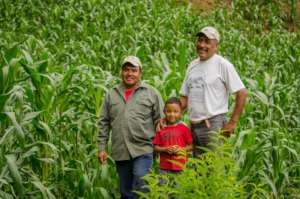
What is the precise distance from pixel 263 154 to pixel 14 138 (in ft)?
7.63

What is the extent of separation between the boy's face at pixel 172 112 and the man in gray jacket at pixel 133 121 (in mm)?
227

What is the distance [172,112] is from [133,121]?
1.18ft

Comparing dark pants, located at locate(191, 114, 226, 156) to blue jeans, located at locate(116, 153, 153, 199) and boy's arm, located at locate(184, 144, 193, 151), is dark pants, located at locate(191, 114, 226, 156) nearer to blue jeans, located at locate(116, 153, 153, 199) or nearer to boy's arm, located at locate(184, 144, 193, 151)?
boy's arm, located at locate(184, 144, 193, 151)

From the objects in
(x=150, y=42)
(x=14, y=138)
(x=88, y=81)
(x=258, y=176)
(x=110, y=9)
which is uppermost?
(x=110, y=9)

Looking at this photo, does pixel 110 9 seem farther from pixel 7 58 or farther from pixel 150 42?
pixel 7 58

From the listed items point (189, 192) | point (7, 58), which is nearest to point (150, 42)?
point (7, 58)

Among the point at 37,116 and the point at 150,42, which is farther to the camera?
the point at 150,42

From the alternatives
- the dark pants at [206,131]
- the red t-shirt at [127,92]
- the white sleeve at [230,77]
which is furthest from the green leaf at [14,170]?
the white sleeve at [230,77]

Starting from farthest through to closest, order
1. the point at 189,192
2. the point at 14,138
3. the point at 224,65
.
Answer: the point at 14,138
the point at 224,65
the point at 189,192

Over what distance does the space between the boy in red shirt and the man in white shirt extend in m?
0.18

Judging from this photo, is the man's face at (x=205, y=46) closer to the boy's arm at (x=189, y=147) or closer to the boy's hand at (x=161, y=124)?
the boy's hand at (x=161, y=124)

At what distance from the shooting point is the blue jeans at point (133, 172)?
547cm

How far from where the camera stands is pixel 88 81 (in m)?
6.83

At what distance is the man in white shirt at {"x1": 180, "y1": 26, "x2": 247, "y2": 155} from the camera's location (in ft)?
17.8
